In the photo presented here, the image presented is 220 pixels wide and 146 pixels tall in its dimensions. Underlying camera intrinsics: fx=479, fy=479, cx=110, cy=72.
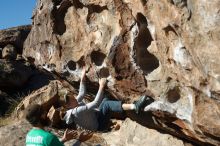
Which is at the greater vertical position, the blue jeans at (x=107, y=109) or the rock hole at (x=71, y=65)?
the rock hole at (x=71, y=65)

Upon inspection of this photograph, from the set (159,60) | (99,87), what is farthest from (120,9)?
(99,87)

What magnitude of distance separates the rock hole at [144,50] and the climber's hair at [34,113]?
481 centimetres

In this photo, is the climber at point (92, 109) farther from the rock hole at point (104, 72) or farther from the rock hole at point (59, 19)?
the rock hole at point (59, 19)

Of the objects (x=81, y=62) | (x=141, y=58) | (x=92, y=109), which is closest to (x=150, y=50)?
(x=141, y=58)

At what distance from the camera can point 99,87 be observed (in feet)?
32.7

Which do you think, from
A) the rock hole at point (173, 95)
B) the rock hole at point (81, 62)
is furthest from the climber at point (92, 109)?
the rock hole at point (173, 95)

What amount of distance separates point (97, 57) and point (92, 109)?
4.36 ft

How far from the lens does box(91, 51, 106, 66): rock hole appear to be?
941 centimetres

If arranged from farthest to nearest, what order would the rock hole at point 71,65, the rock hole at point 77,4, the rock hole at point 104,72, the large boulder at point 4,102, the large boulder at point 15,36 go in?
the large boulder at point 15,36
the large boulder at point 4,102
the rock hole at point 71,65
the rock hole at point 77,4
the rock hole at point 104,72

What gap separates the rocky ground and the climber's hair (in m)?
0.32

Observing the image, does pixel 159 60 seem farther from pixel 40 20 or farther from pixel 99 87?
pixel 40 20

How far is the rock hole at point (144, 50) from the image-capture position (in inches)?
321

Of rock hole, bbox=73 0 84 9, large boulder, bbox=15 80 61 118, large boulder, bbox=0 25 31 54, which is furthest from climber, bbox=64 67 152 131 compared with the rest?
large boulder, bbox=0 25 31 54

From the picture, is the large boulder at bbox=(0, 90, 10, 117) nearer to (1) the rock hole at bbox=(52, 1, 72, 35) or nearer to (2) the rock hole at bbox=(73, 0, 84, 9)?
(1) the rock hole at bbox=(52, 1, 72, 35)
